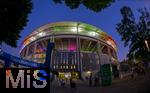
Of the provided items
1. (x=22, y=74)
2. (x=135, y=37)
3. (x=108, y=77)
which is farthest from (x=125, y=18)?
(x=22, y=74)

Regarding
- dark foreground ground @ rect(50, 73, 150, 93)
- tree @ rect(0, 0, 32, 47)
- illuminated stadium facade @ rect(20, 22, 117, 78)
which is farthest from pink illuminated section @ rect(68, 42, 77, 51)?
tree @ rect(0, 0, 32, 47)

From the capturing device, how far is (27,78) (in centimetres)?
912

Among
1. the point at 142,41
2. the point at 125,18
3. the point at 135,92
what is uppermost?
the point at 125,18

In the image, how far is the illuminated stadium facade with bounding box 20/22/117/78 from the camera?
63.7 meters

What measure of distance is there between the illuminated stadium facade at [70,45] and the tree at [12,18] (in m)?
47.8

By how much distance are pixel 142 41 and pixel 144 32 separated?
1890mm

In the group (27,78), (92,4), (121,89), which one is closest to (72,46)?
(121,89)

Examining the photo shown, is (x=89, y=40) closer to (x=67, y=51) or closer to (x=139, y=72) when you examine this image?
(x=67, y=51)

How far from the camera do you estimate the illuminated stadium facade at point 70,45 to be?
209 ft

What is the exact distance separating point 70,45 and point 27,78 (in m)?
58.1

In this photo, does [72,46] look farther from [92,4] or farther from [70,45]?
[92,4]

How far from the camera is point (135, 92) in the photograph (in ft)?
61.5

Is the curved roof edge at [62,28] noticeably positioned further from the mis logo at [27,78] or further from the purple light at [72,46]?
the mis logo at [27,78]

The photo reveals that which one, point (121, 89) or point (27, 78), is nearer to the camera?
point (27, 78)
